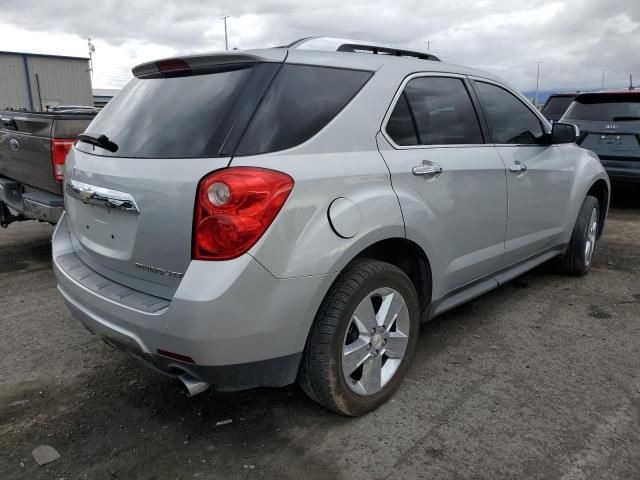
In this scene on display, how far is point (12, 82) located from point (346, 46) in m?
29.1

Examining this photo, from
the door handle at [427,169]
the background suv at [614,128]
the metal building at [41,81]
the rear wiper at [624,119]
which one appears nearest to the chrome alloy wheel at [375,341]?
the door handle at [427,169]

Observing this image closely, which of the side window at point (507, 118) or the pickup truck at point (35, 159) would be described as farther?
the pickup truck at point (35, 159)

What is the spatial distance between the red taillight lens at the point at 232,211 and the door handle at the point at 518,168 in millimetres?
1935

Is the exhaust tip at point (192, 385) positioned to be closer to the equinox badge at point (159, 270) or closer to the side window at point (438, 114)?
the equinox badge at point (159, 270)

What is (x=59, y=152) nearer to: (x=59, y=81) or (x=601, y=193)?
(x=601, y=193)

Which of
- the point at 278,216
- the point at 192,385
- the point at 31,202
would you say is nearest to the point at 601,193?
the point at 278,216

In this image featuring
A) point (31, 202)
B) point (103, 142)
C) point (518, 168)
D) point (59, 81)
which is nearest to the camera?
point (103, 142)

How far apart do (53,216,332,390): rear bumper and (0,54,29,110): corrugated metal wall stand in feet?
95.5

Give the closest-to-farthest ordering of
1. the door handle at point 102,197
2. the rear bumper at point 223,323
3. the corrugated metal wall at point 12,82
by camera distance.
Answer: the rear bumper at point 223,323 < the door handle at point 102,197 < the corrugated metal wall at point 12,82

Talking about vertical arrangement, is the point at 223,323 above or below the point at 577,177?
below

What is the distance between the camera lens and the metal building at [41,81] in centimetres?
2658

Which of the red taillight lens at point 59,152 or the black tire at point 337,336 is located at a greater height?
the red taillight lens at point 59,152

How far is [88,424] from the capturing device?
258 centimetres

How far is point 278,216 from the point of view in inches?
81.0
